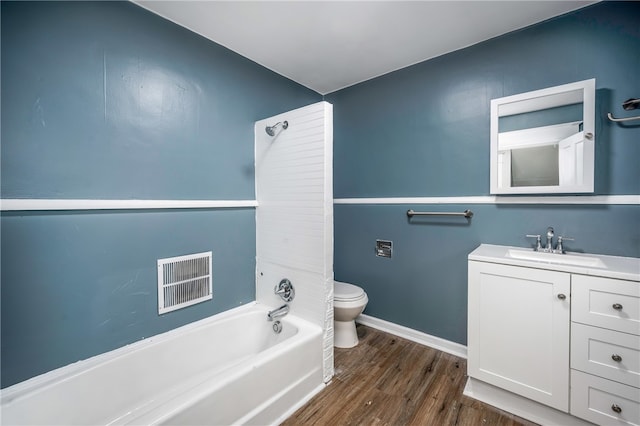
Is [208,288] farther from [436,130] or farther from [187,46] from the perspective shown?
[436,130]

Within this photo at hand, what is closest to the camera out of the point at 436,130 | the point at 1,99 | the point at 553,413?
the point at 1,99

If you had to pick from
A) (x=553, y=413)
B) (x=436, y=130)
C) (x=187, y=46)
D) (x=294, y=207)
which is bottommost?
(x=553, y=413)

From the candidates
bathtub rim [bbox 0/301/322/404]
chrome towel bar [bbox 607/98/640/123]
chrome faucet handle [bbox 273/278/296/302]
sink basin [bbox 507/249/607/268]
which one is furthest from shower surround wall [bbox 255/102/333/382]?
chrome towel bar [bbox 607/98/640/123]

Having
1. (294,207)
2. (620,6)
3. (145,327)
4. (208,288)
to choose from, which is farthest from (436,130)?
(145,327)

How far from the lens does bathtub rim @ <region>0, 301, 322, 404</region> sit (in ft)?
3.59

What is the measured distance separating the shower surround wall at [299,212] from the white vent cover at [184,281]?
41cm

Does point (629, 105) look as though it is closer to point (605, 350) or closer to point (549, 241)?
point (549, 241)

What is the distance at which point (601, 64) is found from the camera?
1471 mm

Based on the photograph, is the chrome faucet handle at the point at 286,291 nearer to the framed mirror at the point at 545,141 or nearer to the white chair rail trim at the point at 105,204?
the white chair rail trim at the point at 105,204

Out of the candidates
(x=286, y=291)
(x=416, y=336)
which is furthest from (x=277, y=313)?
(x=416, y=336)

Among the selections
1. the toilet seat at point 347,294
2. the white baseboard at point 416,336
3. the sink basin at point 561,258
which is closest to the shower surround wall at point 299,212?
the toilet seat at point 347,294

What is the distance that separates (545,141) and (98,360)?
2.86 meters

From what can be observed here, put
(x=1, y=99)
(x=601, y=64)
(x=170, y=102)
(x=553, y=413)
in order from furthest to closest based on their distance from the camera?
(x=170, y=102) → (x=601, y=64) → (x=553, y=413) → (x=1, y=99)

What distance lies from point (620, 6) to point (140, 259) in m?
3.06
